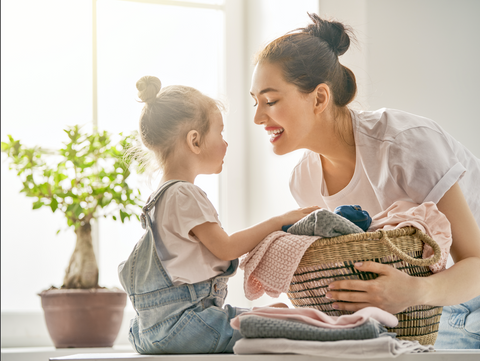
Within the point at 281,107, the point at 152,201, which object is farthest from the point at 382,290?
the point at 281,107

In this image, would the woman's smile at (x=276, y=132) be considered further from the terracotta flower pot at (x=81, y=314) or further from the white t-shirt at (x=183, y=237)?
the terracotta flower pot at (x=81, y=314)

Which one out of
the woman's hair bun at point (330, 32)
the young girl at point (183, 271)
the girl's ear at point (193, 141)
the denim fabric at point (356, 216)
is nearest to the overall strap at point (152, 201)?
the young girl at point (183, 271)

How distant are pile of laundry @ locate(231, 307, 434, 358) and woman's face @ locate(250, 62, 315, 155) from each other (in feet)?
1.91

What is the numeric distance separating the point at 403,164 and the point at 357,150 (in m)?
0.15

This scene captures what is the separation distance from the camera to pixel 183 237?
2.95 feet

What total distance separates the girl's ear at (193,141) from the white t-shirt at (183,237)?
A: 0.13m

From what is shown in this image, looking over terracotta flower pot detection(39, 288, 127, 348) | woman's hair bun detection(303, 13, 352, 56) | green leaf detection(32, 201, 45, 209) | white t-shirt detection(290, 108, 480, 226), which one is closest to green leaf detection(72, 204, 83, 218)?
green leaf detection(32, 201, 45, 209)

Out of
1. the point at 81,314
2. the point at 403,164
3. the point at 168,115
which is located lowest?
the point at 81,314

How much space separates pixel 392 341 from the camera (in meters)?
0.65

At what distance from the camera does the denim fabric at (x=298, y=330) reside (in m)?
0.68

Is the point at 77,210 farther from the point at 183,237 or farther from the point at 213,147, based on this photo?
the point at 183,237

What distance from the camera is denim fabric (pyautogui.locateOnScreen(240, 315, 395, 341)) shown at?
26.9 inches

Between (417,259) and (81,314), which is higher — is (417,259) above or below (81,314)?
above

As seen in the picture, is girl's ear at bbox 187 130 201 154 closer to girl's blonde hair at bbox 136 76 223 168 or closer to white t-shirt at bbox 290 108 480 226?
Answer: girl's blonde hair at bbox 136 76 223 168
